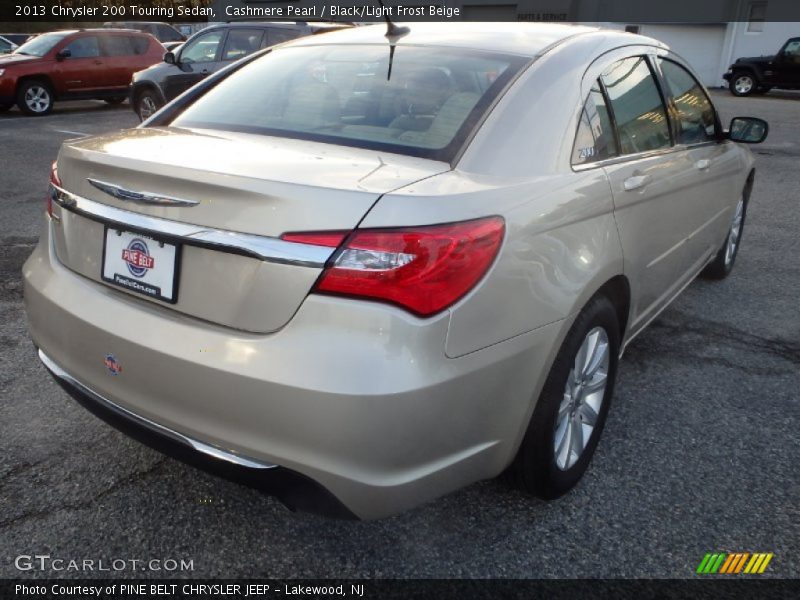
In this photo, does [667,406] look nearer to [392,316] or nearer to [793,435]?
[793,435]

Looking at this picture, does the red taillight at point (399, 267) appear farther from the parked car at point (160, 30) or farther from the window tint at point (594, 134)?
the parked car at point (160, 30)

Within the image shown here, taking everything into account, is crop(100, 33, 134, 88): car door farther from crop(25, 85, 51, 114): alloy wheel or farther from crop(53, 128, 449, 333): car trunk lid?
crop(53, 128, 449, 333): car trunk lid

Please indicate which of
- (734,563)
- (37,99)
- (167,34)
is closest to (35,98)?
(37,99)

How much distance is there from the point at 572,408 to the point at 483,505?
1.50 feet

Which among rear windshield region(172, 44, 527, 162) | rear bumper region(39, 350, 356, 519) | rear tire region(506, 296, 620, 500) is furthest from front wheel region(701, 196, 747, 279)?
rear bumper region(39, 350, 356, 519)

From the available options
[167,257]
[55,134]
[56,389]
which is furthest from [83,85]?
[167,257]

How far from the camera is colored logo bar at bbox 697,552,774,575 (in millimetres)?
2146

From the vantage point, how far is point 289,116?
244 centimetres

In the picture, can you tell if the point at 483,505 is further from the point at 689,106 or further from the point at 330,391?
the point at 689,106

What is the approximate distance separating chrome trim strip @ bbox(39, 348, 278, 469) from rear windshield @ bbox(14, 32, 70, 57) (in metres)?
13.7

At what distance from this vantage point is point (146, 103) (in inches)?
476

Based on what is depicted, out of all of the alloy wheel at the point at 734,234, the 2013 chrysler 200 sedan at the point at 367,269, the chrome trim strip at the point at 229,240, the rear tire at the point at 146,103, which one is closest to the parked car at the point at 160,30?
the rear tire at the point at 146,103

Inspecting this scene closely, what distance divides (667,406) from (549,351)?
52.8 inches

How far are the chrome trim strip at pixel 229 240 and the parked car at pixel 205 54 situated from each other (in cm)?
968
